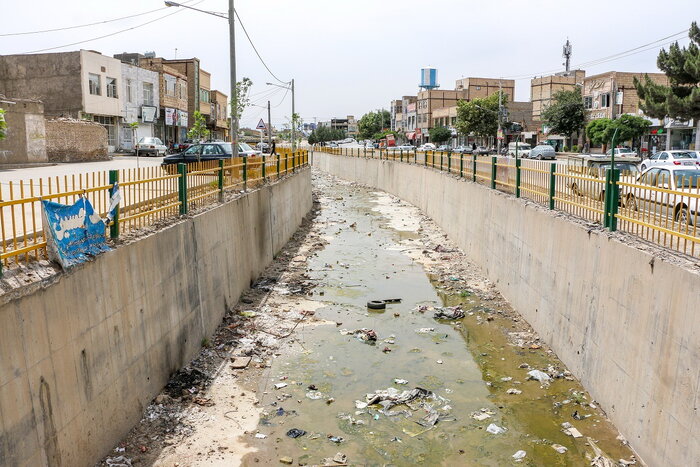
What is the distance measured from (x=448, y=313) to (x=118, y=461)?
7.23 m

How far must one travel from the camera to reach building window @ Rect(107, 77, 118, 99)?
4482 centimetres

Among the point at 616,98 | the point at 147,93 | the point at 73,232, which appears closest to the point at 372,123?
the point at 616,98

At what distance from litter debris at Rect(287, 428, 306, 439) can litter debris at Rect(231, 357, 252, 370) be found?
Result: 204 cm

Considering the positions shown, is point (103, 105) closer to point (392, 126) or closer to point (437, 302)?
point (437, 302)

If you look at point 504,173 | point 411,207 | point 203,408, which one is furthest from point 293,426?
point 411,207

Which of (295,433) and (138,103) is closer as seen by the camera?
(295,433)

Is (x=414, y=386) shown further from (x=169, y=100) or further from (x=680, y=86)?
(x=169, y=100)

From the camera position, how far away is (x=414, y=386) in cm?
859

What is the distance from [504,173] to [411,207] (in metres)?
15.0

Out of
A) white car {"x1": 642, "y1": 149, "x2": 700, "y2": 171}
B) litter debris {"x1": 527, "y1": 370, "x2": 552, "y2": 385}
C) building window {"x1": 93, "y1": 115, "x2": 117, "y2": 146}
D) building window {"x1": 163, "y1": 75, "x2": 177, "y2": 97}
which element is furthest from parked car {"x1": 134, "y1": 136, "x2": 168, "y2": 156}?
litter debris {"x1": 527, "y1": 370, "x2": 552, "y2": 385}

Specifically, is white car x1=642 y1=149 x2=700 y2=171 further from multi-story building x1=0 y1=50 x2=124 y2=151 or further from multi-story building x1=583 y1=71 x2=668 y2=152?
multi-story building x1=0 y1=50 x2=124 y2=151

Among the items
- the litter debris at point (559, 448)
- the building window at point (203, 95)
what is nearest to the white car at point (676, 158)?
the litter debris at point (559, 448)

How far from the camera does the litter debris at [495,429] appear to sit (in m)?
7.28

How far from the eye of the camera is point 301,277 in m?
15.1
